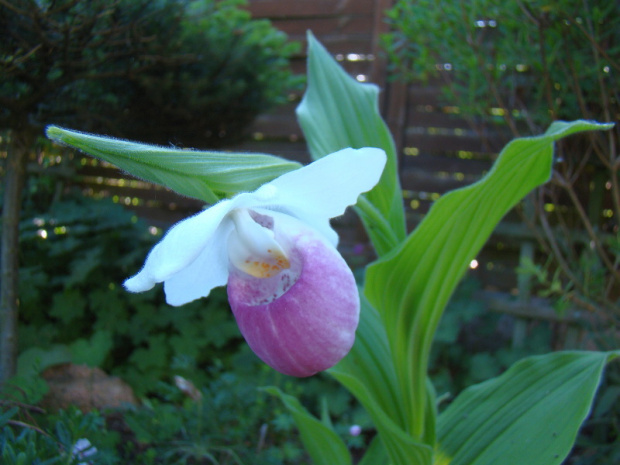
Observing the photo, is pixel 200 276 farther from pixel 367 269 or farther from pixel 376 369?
pixel 376 369

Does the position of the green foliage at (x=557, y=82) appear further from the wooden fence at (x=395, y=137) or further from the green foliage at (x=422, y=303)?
the green foliage at (x=422, y=303)

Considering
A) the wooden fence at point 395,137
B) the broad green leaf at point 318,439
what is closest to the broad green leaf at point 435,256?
the broad green leaf at point 318,439

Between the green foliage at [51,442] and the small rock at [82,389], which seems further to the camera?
the small rock at [82,389]

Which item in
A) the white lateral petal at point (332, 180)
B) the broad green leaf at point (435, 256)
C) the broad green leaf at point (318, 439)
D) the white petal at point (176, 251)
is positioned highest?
the white lateral petal at point (332, 180)

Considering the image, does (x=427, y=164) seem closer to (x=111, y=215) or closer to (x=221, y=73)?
(x=221, y=73)

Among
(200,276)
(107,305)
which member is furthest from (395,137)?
(200,276)

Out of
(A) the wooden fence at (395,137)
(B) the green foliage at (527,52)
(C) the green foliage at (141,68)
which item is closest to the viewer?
(C) the green foliage at (141,68)

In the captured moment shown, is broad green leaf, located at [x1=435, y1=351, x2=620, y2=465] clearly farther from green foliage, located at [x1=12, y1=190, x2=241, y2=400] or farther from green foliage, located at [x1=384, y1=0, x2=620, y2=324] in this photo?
green foliage, located at [x1=12, y1=190, x2=241, y2=400]
